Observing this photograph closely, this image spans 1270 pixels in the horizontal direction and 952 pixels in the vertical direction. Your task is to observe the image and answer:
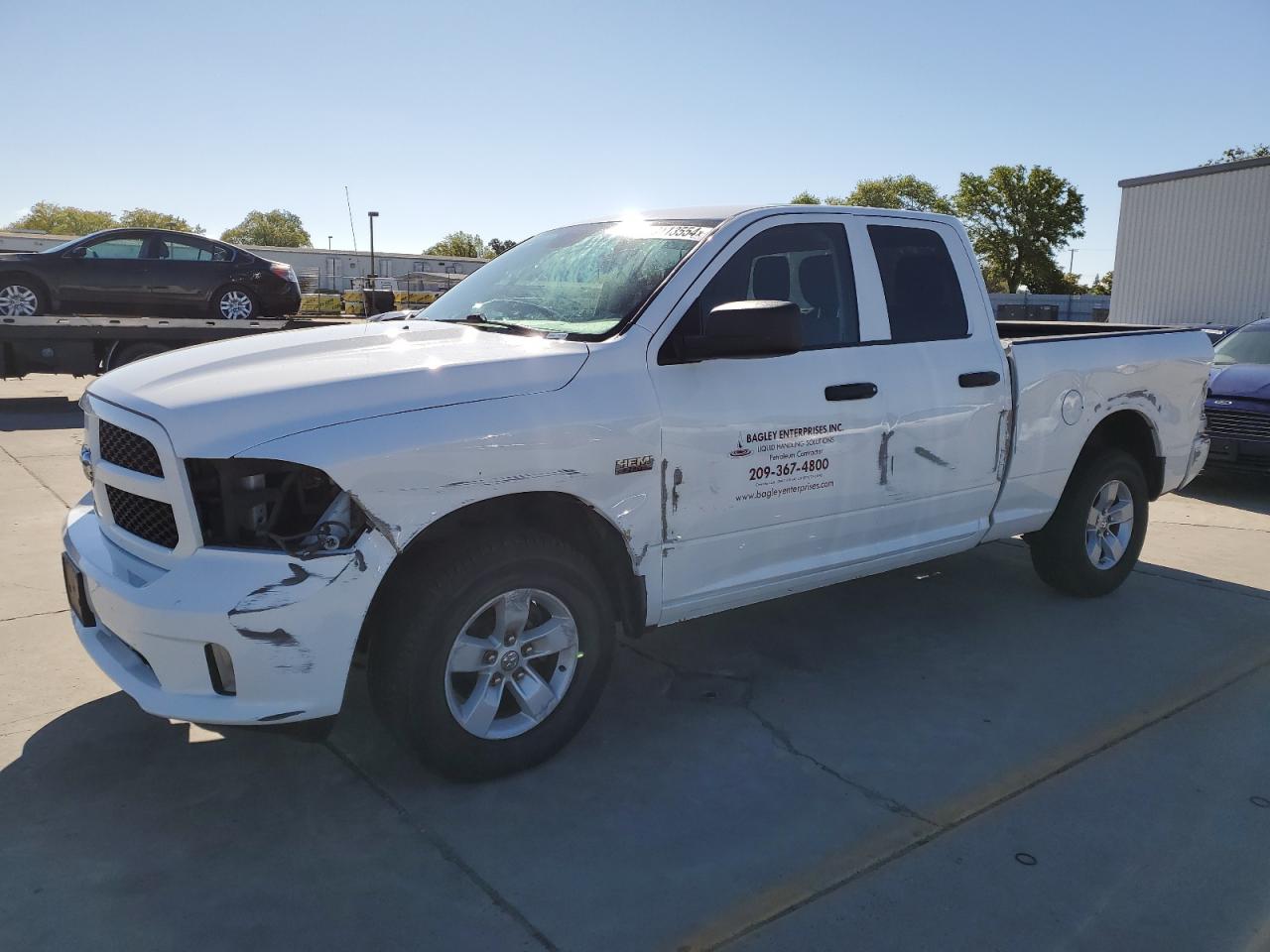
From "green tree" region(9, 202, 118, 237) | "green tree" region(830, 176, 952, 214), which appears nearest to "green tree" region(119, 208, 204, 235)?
"green tree" region(9, 202, 118, 237)

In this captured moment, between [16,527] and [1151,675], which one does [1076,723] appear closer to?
[1151,675]

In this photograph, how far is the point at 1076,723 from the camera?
3883 millimetres

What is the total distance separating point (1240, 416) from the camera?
8.54 m

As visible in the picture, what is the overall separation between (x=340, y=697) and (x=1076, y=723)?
9.27ft

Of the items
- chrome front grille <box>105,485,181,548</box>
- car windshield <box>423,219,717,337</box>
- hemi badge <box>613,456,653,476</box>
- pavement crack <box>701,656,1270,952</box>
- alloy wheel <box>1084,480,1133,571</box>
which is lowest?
pavement crack <box>701,656,1270,952</box>

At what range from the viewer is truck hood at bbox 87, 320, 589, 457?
2.76m

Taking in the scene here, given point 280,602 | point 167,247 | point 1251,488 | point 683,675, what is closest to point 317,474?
point 280,602

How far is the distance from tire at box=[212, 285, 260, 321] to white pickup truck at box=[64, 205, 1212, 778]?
11.5 metres

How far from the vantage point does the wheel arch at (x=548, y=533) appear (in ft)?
10.1

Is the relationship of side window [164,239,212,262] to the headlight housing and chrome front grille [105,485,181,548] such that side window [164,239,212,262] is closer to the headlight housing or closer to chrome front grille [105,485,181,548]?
chrome front grille [105,485,181,548]

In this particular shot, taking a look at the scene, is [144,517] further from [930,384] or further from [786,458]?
[930,384]

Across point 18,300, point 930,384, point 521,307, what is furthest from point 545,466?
point 18,300

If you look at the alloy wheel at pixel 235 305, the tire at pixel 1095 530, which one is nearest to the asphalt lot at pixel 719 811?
the tire at pixel 1095 530

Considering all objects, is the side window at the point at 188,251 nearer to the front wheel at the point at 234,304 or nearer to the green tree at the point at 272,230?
the front wheel at the point at 234,304
